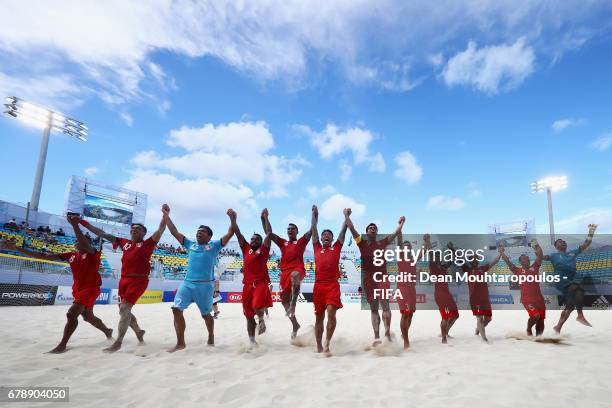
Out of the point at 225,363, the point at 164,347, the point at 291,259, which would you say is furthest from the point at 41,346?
the point at 291,259

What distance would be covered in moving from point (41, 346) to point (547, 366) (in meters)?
7.82

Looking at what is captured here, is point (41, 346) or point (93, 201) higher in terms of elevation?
point (93, 201)

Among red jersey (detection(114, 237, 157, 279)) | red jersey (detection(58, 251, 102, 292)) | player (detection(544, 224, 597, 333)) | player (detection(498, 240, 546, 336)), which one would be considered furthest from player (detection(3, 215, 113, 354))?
player (detection(544, 224, 597, 333))

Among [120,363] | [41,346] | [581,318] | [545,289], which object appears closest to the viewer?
[120,363]

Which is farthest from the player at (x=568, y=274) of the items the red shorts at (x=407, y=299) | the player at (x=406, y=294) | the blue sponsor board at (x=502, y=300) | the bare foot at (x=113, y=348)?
the blue sponsor board at (x=502, y=300)

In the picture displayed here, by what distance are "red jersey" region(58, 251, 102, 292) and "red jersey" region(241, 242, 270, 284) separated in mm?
2544

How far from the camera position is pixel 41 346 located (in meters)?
5.92

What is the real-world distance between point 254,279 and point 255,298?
354mm

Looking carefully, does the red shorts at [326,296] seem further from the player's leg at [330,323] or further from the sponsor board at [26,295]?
the sponsor board at [26,295]

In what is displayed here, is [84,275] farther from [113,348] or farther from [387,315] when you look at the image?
[387,315]

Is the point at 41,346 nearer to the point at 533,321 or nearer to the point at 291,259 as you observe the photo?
the point at 291,259

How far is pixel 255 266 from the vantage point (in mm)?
6500

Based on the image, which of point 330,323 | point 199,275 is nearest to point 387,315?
point 330,323

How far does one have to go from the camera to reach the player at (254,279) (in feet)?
20.4
